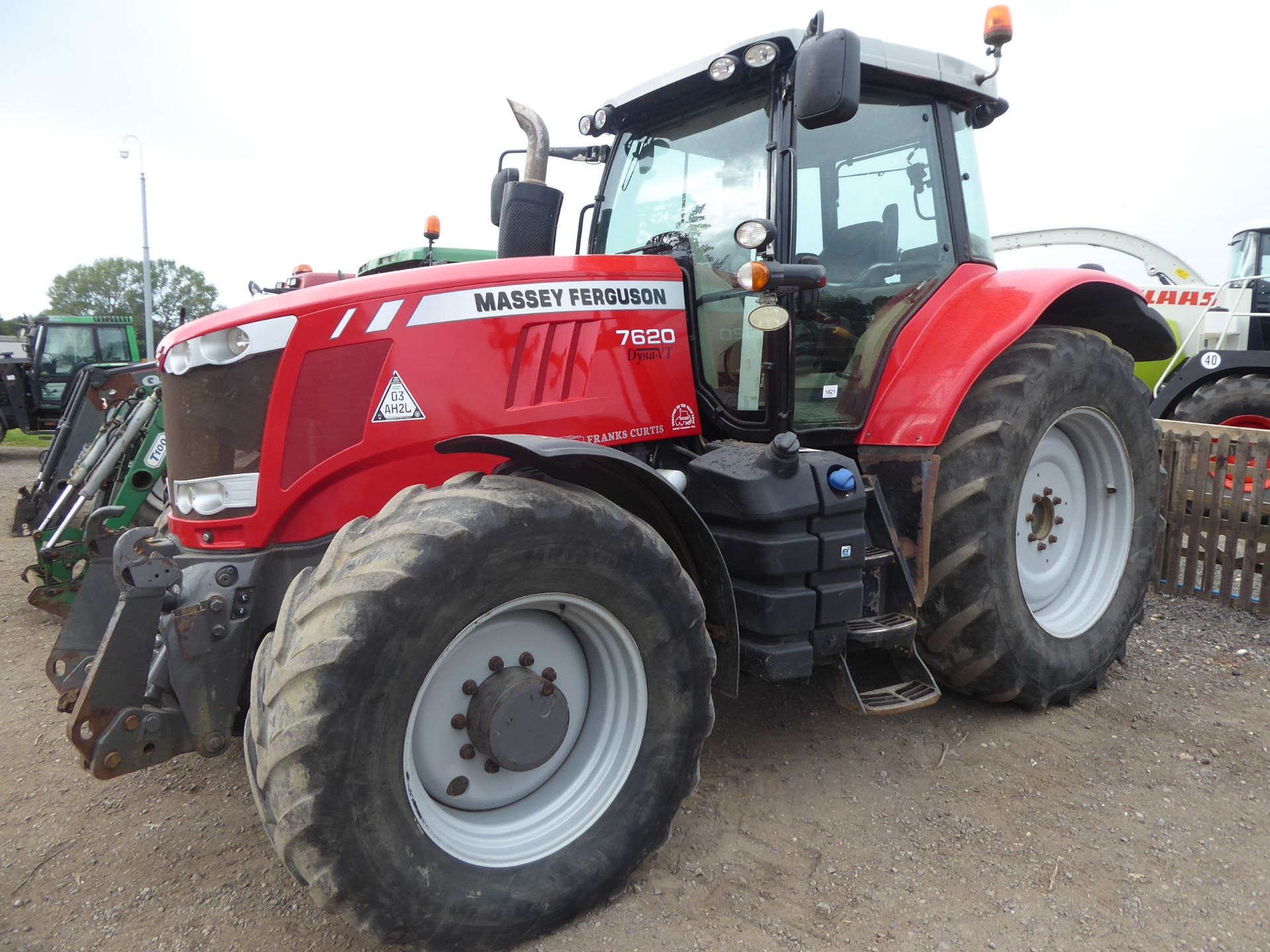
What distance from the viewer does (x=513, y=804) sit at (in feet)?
7.08

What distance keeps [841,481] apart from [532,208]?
145cm

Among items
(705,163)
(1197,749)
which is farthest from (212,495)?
(1197,749)

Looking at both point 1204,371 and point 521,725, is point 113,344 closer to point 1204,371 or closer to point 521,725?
point 521,725

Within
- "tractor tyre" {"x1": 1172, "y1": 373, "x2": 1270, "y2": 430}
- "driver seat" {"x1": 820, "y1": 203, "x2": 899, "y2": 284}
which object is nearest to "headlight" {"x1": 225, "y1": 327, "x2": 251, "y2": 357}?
"driver seat" {"x1": 820, "y1": 203, "x2": 899, "y2": 284}

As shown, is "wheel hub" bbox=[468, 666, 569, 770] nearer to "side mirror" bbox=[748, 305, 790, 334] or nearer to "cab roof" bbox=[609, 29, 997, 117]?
"side mirror" bbox=[748, 305, 790, 334]

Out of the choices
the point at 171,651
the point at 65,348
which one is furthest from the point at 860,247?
the point at 65,348

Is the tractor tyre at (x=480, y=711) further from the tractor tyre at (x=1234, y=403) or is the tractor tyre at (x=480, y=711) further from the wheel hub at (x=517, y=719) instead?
the tractor tyre at (x=1234, y=403)

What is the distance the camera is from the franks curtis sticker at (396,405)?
7.50 feet

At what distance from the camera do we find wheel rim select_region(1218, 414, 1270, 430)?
6.52m

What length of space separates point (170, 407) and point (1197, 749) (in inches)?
141

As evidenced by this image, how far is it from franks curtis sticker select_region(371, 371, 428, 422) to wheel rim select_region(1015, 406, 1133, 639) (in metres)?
2.39

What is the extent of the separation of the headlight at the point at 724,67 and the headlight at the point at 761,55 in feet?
0.21

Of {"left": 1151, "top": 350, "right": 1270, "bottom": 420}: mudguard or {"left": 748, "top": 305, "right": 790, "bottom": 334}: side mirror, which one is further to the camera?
{"left": 1151, "top": 350, "right": 1270, "bottom": 420}: mudguard

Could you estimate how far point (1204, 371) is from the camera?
6762mm
